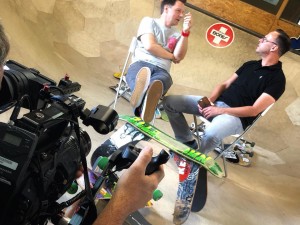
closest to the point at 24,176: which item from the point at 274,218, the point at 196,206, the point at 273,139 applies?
the point at 196,206

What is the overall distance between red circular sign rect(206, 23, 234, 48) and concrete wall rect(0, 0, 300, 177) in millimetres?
80

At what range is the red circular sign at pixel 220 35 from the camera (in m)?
3.74

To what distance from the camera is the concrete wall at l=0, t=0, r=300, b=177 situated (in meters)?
3.52

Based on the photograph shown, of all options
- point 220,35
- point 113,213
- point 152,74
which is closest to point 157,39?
point 152,74

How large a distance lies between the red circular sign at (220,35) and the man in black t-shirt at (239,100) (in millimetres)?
1213

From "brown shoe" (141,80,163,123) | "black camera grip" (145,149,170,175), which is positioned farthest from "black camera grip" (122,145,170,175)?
"brown shoe" (141,80,163,123)

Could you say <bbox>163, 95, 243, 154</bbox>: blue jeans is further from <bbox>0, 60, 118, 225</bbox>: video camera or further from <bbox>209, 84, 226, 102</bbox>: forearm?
<bbox>0, 60, 118, 225</bbox>: video camera

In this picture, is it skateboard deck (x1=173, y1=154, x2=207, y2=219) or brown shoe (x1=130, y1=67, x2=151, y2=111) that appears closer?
skateboard deck (x1=173, y1=154, x2=207, y2=219)

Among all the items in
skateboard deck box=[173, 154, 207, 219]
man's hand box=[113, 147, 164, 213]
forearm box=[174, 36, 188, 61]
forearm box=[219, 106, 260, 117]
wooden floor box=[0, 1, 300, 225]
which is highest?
man's hand box=[113, 147, 164, 213]

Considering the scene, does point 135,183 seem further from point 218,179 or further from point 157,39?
point 157,39

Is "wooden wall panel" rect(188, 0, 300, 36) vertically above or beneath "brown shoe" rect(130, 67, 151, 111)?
above

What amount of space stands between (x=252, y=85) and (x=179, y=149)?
3.00ft

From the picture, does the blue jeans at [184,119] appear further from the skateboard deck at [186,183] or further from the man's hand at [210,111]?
the skateboard deck at [186,183]

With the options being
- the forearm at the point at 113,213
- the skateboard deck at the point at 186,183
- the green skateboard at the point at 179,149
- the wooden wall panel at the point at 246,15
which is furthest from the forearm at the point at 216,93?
the forearm at the point at 113,213
